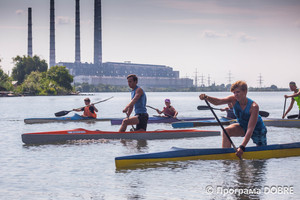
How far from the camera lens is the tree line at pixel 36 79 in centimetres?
12670

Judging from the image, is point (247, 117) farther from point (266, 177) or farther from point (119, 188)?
point (119, 188)

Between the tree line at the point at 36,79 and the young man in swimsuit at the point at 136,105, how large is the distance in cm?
10951

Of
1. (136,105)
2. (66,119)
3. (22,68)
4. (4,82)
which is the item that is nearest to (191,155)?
(136,105)

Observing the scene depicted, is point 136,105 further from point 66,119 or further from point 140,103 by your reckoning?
point 66,119

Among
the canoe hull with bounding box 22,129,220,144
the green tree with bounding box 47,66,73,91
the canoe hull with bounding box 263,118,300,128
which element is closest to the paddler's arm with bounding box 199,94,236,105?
the canoe hull with bounding box 22,129,220,144

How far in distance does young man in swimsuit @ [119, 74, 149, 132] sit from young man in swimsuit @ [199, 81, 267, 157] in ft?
13.0

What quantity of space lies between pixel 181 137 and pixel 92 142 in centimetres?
329

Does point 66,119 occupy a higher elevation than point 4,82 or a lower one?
lower

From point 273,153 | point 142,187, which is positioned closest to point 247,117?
point 273,153

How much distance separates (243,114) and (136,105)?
200 inches

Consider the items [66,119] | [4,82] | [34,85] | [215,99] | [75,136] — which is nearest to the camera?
[215,99]

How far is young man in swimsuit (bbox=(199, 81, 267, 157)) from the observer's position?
8.98 meters

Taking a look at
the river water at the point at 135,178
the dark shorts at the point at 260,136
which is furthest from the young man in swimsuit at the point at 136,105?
the dark shorts at the point at 260,136

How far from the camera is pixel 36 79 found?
133m
